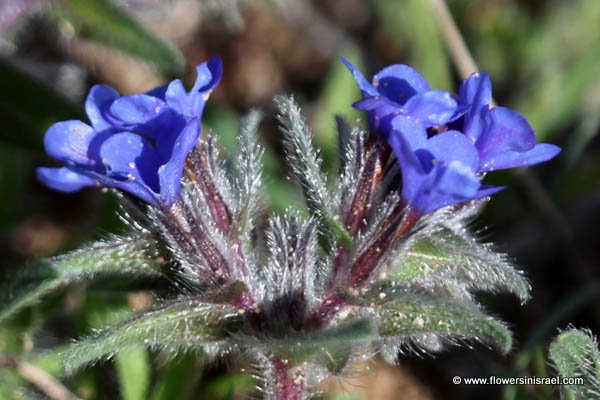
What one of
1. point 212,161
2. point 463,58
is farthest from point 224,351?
point 463,58

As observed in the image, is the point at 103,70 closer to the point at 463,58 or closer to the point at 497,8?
the point at 463,58

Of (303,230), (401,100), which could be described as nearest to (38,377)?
(303,230)

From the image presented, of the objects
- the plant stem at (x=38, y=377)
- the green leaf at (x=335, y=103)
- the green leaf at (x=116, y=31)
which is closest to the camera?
the plant stem at (x=38, y=377)

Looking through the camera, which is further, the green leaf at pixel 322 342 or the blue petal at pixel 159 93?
the blue petal at pixel 159 93

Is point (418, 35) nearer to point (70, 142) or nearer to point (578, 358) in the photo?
point (578, 358)

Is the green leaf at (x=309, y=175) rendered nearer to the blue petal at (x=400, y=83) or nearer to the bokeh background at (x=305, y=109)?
the blue petal at (x=400, y=83)

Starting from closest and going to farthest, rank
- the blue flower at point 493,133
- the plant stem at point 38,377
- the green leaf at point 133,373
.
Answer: the blue flower at point 493,133 < the green leaf at point 133,373 < the plant stem at point 38,377

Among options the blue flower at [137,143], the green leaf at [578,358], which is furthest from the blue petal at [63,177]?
the green leaf at [578,358]

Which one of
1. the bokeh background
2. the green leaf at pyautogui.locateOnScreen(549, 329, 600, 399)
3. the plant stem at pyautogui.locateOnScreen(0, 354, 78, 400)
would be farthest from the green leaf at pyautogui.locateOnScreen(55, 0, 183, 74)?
the green leaf at pyautogui.locateOnScreen(549, 329, 600, 399)
